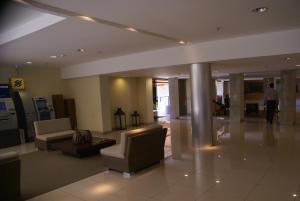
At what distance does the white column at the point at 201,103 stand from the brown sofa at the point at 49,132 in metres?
3.93

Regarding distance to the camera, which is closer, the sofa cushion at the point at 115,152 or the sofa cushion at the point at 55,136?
the sofa cushion at the point at 115,152

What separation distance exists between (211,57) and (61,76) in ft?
22.9

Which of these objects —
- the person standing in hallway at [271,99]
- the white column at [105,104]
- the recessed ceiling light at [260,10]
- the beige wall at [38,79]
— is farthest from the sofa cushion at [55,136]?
the person standing in hallway at [271,99]

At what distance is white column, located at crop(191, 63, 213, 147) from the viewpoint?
19.9 ft

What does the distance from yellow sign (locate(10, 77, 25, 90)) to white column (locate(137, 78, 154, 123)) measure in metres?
5.23

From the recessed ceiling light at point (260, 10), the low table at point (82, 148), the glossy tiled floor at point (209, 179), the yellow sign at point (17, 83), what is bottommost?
the glossy tiled floor at point (209, 179)

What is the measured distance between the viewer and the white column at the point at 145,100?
11.1 metres

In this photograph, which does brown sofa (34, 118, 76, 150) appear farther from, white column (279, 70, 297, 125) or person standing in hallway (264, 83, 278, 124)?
white column (279, 70, 297, 125)

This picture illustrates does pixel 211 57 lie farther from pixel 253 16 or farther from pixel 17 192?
pixel 17 192

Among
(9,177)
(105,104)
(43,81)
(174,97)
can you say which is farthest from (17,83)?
(174,97)

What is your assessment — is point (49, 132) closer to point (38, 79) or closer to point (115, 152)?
point (38, 79)

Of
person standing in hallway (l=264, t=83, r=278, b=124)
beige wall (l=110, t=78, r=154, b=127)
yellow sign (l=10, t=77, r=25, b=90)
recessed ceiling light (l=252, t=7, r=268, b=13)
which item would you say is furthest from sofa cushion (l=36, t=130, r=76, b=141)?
person standing in hallway (l=264, t=83, r=278, b=124)

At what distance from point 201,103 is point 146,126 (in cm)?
176

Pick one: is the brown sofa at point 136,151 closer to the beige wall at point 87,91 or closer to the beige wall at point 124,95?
the beige wall at point 87,91
